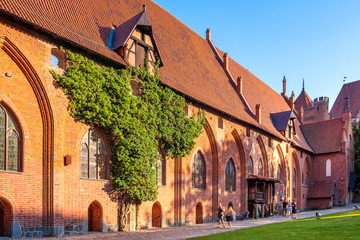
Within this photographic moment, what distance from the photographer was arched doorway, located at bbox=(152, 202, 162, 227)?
70.6ft

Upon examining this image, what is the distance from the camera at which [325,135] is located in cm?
4809

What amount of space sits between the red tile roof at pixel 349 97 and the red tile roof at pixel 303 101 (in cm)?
376

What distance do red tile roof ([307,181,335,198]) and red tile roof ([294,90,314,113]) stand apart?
63.2 ft

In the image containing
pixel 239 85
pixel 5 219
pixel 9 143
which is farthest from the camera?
pixel 239 85

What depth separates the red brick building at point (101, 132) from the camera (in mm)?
14328

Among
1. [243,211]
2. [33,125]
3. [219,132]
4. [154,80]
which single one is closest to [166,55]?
[154,80]

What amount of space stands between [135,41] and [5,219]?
1097cm

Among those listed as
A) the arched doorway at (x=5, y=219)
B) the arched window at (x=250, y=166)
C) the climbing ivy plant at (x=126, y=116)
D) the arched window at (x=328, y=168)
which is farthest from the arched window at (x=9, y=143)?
the arched window at (x=328, y=168)

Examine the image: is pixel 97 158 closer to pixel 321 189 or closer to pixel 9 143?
pixel 9 143

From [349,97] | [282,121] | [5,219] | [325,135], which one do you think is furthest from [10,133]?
[349,97]

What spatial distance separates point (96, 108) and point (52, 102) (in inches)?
81.8

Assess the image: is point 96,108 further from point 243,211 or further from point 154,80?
→ point 243,211

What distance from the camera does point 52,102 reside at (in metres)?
15.4

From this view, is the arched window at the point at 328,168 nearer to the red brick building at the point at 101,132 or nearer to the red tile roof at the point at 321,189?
the red tile roof at the point at 321,189
